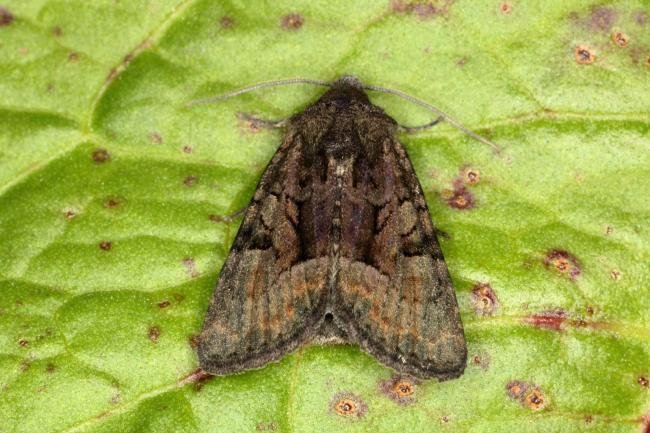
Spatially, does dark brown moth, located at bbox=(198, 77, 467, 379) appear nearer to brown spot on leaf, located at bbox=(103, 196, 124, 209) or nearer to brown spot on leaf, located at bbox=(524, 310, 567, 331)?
brown spot on leaf, located at bbox=(524, 310, 567, 331)

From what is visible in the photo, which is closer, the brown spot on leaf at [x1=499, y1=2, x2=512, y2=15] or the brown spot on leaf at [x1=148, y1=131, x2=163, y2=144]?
the brown spot on leaf at [x1=499, y1=2, x2=512, y2=15]

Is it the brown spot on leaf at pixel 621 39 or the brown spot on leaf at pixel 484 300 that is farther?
the brown spot on leaf at pixel 621 39

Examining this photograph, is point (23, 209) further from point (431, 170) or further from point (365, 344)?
point (431, 170)

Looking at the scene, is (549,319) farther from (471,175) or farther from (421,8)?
(421,8)

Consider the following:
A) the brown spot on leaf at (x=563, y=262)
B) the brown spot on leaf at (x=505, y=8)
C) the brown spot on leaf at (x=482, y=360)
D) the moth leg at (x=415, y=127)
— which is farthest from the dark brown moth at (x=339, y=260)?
the brown spot on leaf at (x=505, y=8)

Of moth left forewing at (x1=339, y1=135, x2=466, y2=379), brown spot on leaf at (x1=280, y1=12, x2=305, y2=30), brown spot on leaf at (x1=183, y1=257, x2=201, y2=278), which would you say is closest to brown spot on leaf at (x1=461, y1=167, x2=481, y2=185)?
moth left forewing at (x1=339, y1=135, x2=466, y2=379)

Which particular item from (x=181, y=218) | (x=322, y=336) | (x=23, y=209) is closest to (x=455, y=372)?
(x=322, y=336)

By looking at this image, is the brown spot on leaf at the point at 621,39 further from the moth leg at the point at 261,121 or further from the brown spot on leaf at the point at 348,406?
the brown spot on leaf at the point at 348,406
